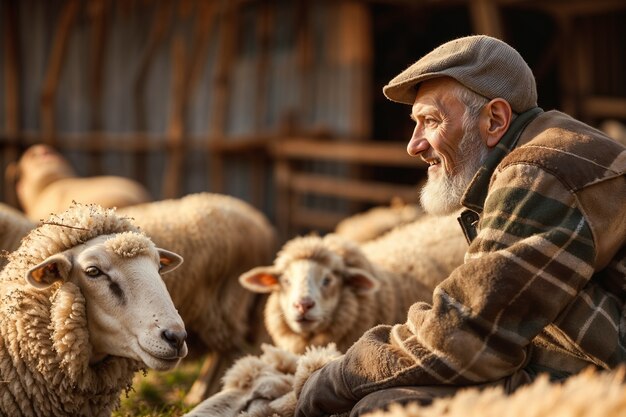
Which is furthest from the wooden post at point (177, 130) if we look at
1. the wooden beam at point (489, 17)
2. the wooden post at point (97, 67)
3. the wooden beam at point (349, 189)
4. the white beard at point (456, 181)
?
the white beard at point (456, 181)

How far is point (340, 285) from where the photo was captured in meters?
5.71

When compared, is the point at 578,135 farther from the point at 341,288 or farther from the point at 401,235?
the point at 401,235

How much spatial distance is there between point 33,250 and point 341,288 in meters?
2.40

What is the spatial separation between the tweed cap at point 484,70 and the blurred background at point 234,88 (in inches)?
317

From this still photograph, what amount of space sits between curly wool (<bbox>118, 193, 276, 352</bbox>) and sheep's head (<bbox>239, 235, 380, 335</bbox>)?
0.38m

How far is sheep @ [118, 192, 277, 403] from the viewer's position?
5797 millimetres

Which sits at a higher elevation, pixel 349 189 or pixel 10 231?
pixel 10 231

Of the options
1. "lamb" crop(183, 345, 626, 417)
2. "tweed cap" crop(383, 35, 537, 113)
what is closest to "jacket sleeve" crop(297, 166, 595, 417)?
"lamb" crop(183, 345, 626, 417)

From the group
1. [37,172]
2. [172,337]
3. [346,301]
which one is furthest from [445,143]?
[37,172]

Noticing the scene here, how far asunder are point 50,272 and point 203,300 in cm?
246

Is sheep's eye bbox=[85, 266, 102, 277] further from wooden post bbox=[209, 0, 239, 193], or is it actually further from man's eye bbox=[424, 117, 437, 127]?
wooden post bbox=[209, 0, 239, 193]

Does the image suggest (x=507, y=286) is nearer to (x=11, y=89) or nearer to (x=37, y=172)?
(x=37, y=172)

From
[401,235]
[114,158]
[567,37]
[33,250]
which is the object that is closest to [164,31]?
[114,158]

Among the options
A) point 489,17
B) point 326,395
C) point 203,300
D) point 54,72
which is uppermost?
point 489,17
